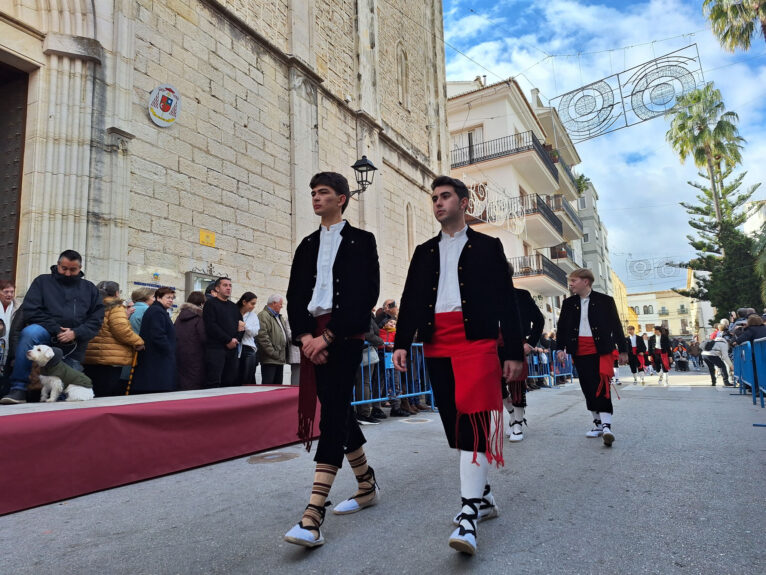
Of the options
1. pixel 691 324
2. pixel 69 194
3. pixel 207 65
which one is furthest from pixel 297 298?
pixel 691 324

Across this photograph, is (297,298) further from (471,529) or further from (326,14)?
(326,14)

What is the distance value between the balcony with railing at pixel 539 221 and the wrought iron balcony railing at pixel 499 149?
89.6 inches

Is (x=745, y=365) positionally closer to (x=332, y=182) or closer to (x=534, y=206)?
(x=332, y=182)

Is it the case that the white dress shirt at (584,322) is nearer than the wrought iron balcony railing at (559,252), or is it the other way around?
the white dress shirt at (584,322)

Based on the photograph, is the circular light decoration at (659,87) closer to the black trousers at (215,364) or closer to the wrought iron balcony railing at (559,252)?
the black trousers at (215,364)

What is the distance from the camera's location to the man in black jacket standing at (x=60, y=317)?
4.91m

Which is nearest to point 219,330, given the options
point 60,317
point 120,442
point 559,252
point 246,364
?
point 246,364

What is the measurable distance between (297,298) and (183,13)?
8.30m

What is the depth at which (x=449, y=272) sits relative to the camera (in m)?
3.05

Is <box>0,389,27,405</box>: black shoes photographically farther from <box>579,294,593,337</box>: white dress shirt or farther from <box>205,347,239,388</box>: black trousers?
<box>579,294,593,337</box>: white dress shirt

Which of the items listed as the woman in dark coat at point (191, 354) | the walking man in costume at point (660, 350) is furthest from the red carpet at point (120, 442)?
the walking man in costume at point (660, 350)

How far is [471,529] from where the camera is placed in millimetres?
2480

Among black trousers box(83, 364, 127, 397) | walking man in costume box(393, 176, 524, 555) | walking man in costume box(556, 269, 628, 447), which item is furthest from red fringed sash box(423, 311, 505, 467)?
black trousers box(83, 364, 127, 397)

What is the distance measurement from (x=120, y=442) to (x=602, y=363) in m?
4.68
